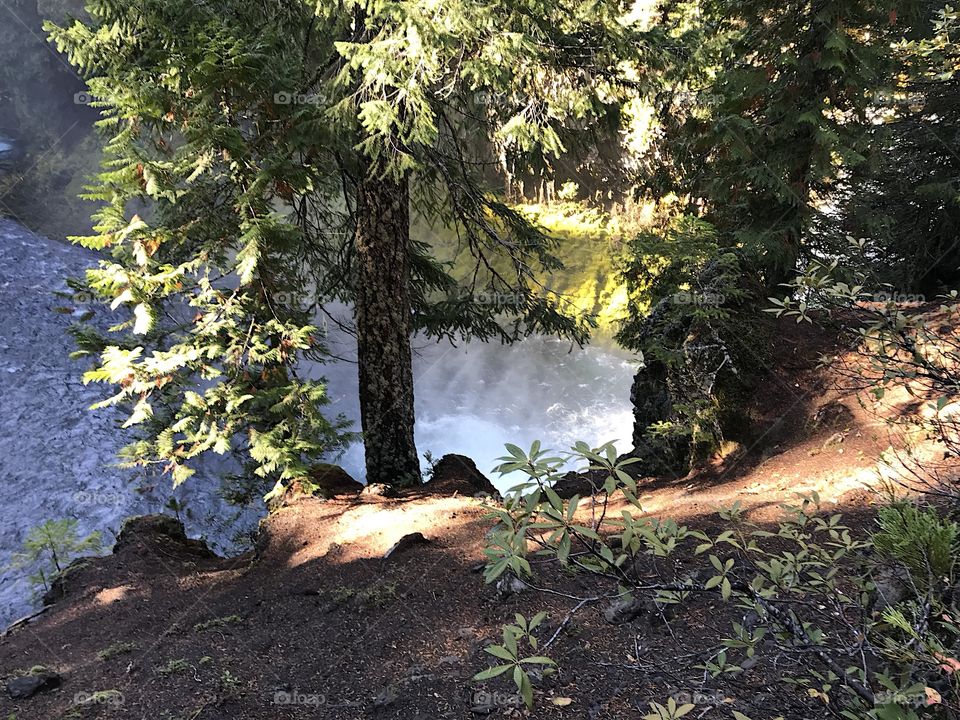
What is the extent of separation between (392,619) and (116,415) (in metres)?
9.80

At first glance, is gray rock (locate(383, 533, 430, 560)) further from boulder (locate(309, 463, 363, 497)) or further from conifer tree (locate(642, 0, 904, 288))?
conifer tree (locate(642, 0, 904, 288))

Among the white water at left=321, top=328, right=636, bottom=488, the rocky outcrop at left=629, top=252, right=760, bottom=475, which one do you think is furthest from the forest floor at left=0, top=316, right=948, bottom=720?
the white water at left=321, top=328, right=636, bottom=488

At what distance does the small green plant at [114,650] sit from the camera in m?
3.61

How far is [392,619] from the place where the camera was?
3715 millimetres

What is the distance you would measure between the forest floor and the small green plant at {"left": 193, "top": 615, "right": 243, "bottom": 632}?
0.02m

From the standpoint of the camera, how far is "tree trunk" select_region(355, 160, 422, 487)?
5832mm

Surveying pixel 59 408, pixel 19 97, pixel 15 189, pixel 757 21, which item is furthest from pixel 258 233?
pixel 19 97

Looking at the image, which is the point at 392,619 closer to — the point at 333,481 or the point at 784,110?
the point at 333,481

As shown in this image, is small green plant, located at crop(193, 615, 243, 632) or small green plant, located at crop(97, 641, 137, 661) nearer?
small green plant, located at crop(97, 641, 137, 661)

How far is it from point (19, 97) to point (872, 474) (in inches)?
1201

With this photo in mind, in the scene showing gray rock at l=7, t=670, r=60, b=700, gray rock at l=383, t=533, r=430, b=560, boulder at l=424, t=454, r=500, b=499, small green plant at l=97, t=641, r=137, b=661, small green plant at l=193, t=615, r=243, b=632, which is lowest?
boulder at l=424, t=454, r=500, b=499

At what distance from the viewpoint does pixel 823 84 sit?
6.67 meters

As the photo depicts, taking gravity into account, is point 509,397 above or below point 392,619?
below

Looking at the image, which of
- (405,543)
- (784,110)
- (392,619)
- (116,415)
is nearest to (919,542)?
(392,619)
